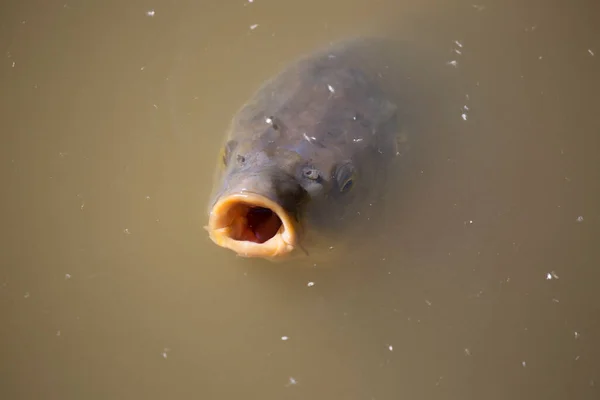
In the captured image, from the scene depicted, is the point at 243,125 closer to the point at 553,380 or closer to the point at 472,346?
the point at 472,346

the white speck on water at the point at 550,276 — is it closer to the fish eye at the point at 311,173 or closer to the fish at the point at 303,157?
the fish at the point at 303,157

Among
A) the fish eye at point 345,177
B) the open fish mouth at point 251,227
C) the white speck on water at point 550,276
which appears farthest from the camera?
the white speck on water at point 550,276

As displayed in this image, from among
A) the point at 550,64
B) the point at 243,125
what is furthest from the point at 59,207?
the point at 550,64

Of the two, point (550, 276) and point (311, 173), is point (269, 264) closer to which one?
point (311, 173)

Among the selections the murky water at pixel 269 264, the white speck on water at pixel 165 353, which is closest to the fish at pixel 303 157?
the murky water at pixel 269 264

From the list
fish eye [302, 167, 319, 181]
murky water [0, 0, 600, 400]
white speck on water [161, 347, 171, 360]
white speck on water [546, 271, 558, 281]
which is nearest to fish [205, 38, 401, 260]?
fish eye [302, 167, 319, 181]

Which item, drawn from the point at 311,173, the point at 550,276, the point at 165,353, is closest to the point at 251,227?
the point at 311,173

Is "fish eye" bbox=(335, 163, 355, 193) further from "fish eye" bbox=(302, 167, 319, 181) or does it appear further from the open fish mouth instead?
the open fish mouth
